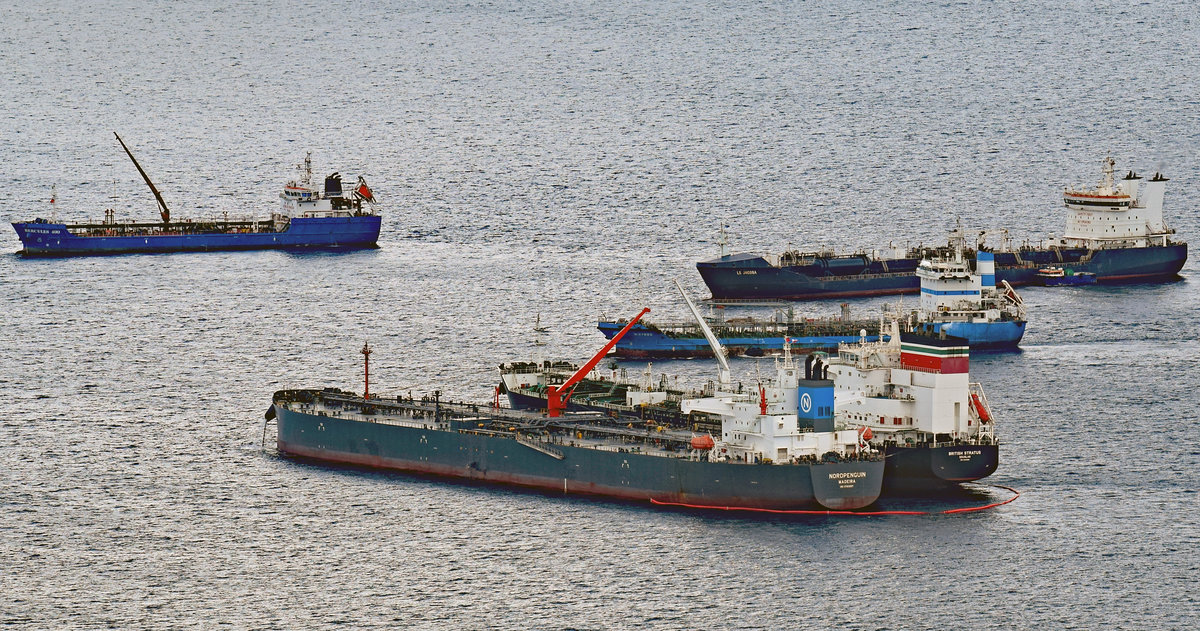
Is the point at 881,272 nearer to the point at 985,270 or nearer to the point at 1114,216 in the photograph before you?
the point at 985,270

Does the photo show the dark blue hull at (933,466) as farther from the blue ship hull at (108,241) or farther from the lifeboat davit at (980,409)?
the blue ship hull at (108,241)

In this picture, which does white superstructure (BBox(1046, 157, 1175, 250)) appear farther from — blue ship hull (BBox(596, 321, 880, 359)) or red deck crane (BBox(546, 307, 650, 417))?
red deck crane (BBox(546, 307, 650, 417))

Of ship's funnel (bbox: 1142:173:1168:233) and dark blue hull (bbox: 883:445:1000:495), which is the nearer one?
dark blue hull (bbox: 883:445:1000:495)

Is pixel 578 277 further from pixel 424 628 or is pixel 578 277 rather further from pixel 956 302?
pixel 424 628

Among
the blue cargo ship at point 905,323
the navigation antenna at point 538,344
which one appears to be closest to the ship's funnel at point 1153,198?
the blue cargo ship at point 905,323

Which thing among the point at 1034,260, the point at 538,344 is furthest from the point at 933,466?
the point at 1034,260

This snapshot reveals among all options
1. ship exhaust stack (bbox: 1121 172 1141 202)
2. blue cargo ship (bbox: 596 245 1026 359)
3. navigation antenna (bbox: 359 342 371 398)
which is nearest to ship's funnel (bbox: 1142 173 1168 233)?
ship exhaust stack (bbox: 1121 172 1141 202)
